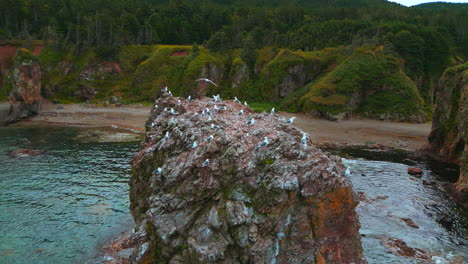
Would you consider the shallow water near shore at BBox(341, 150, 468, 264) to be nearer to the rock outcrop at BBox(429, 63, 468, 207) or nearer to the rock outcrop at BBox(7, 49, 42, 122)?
the rock outcrop at BBox(429, 63, 468, 207)

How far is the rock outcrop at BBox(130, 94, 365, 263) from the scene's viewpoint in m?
15.3

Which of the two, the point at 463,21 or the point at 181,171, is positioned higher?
the point at 463,21

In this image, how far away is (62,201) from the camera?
31.5m

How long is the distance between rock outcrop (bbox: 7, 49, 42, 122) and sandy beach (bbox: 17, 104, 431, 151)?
7.37 ft

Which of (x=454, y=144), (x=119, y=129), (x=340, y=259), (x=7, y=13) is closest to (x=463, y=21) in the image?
(x=454, y=144)

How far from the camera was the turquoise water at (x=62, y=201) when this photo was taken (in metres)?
24.1

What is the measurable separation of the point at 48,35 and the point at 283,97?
2524 inches

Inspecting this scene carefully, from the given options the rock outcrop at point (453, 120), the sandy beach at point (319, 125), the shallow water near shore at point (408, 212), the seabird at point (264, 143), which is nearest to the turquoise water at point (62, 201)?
the seabird at point (264, 143)

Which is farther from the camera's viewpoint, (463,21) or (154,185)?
(463,21)

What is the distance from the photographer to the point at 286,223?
15305mm

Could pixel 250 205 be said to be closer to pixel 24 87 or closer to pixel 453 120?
pixel 453 120

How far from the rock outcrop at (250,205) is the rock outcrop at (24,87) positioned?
6043 centimetres

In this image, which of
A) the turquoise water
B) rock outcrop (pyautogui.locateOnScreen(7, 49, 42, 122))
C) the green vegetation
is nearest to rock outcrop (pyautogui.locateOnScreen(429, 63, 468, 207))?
the green vegetation

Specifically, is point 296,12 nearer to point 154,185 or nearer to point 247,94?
point 247,94
